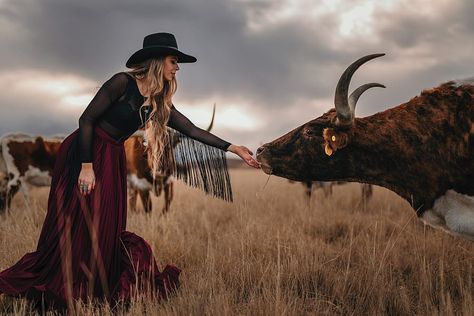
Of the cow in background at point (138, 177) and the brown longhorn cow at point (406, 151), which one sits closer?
the brown longhorn cow at point (406, 151)

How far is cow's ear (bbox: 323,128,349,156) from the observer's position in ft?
13.5

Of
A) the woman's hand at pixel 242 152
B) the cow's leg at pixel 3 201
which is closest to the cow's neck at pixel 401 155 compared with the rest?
the woman's hand at pixel 242 152

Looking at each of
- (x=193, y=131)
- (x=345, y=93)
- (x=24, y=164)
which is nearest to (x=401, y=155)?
(x=345, y=93)

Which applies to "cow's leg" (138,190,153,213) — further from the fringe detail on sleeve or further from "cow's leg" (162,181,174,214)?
the fringe detail on sleeve

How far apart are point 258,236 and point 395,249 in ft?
5.16

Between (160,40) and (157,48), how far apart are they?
0.13 metres

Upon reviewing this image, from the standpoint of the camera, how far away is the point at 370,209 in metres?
9.48

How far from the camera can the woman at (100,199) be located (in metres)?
3.35

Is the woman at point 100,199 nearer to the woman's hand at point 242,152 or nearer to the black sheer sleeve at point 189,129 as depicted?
the black sheer sleeve at point 189,129

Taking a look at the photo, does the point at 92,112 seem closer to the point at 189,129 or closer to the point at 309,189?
the point at 189,129

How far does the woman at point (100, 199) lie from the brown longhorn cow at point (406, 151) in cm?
144

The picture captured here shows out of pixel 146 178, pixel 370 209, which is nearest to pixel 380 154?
pixel 370 209

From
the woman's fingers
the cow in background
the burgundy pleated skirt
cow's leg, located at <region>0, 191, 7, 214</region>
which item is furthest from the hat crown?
cow's leg, located at <region>0, 191, 7, 214</region>

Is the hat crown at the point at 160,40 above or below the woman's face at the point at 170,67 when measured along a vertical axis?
above
